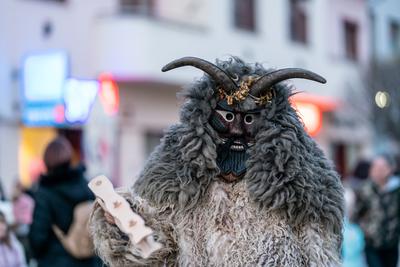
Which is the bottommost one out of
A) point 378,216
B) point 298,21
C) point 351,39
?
point 378,216

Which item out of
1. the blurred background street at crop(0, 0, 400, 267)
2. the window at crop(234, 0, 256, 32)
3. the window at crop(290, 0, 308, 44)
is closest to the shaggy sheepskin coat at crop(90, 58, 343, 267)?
the blurred background street at crop(0, 0, 400, 267)

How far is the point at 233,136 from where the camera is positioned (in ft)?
11.8

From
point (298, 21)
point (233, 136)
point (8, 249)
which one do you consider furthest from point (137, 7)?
point (233, 136)

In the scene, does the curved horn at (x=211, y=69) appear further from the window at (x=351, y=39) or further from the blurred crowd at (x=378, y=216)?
the window at (x=351, y=39)

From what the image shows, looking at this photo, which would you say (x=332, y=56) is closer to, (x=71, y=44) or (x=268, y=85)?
(x=71, y=44)

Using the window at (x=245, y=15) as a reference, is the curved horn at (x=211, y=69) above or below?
below

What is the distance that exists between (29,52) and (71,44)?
4.17 feet

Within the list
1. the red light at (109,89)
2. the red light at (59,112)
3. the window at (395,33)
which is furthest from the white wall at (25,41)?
the window at (395,33)

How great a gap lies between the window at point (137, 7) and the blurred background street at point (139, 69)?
0.03 metres

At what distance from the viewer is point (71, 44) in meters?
17.2

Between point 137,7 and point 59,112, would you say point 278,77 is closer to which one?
point 59,112

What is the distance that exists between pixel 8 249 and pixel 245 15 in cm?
1558

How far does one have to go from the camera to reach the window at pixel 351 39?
26781 millimetres

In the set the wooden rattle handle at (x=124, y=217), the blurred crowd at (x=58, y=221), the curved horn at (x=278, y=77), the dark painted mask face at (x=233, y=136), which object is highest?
the curved horn at (x=278, y=77)
